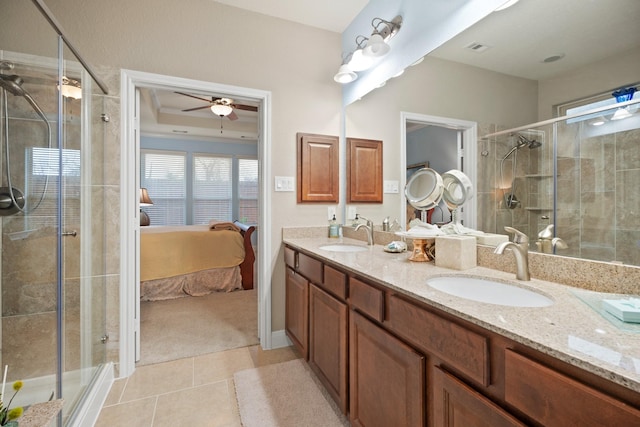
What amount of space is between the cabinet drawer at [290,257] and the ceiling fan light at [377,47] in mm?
1470

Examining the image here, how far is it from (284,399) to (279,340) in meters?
0.68

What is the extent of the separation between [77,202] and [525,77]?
238 centimetres

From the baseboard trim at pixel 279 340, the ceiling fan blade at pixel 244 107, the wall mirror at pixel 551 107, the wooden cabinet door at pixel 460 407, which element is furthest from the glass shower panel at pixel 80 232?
the ceiling fan blade at pixel 244 107

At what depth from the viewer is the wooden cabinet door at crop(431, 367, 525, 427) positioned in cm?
66

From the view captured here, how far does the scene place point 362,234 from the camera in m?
2.32

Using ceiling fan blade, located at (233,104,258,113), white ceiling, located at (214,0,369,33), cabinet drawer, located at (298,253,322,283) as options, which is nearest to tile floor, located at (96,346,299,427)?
cabinet drawer, located at (298,253,322,283)

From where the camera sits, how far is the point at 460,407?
765mm

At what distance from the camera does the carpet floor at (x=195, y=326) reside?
2287mm

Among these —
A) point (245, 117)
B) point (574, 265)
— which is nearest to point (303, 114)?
point (574, 265)

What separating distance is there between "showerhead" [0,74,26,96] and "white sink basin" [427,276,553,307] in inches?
94.4

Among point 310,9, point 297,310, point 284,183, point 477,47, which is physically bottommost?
point 297,310

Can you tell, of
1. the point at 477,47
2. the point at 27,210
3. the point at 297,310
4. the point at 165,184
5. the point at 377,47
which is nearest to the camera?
the point at 477,47

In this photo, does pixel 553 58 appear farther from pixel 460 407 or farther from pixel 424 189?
pixel 460 407

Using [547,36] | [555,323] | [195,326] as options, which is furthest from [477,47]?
[195,326]
